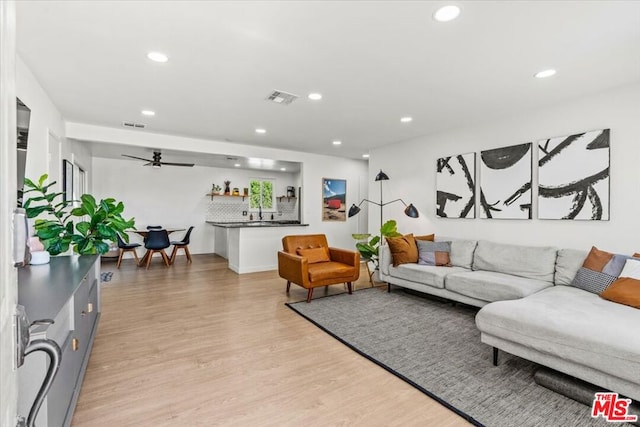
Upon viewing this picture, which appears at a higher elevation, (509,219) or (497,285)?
(509,219)

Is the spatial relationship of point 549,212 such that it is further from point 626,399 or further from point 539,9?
point 539,9

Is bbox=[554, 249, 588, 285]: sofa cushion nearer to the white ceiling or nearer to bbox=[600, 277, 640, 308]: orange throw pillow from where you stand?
bbox=[600, 277, 640, 308]: orange throw pillow

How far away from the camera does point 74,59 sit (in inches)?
102

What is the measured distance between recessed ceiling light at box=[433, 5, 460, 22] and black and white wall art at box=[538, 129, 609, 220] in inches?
94.7

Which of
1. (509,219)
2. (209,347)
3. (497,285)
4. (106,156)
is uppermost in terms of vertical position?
(106,156)

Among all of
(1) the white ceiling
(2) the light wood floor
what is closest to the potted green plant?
(2) the light wood floor

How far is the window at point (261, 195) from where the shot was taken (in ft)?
28.8

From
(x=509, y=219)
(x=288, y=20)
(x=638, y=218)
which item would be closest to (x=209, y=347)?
(x=288, y=20)

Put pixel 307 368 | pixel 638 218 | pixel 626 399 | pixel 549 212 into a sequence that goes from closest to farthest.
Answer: pixel 626 399 < pixel 307 368 < pixel 638 218 < pixel 549 212

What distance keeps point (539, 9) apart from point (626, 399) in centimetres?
235

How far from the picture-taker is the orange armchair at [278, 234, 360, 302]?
402 cm

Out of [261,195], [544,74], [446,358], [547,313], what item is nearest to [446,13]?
[544,74]

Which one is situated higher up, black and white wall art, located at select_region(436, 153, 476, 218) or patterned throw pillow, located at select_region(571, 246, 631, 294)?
black and white wall art, located at select_region(436, 153, 476, 218)

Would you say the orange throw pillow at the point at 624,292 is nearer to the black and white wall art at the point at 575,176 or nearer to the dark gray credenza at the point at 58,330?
the black and white wall art at the point at 575,176
